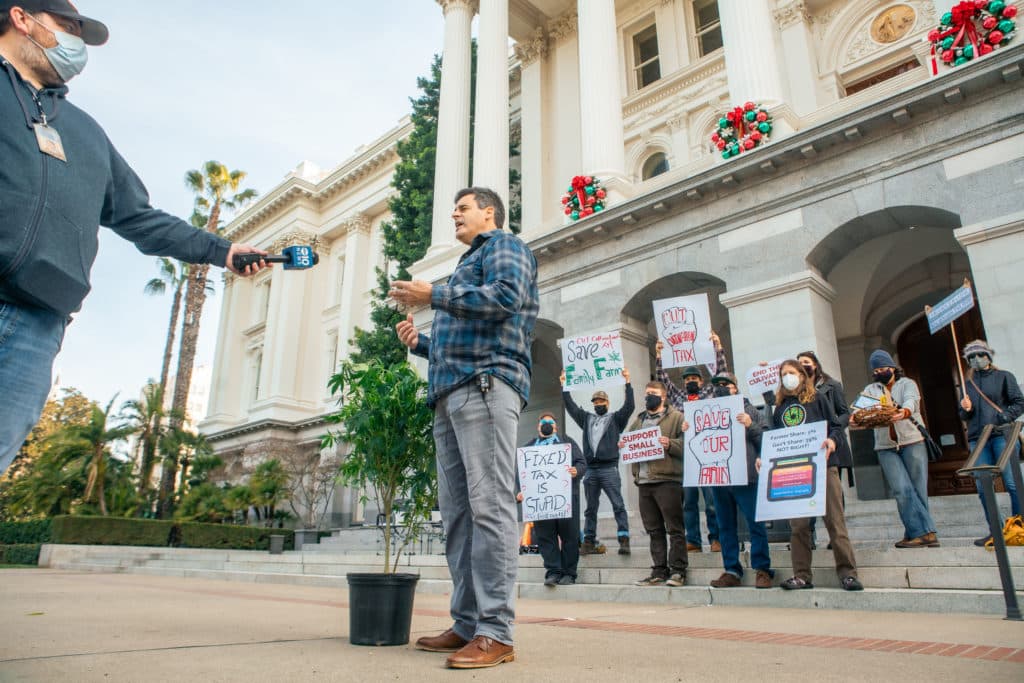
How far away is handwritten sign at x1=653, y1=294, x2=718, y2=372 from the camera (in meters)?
9.91

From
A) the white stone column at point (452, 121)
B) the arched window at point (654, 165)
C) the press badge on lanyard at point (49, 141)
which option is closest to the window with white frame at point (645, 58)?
the arched window at point (654, 165)

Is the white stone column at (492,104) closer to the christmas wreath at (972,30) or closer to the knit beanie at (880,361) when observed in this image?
the christmas wreath at (972,30)

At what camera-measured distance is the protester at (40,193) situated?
196 cm

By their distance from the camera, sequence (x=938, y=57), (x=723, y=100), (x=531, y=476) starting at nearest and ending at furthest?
(x=531, y=476)
(x=938, y=57)
(x=723, y=100)

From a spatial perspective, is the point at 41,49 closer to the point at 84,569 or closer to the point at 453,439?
the point at 453,439

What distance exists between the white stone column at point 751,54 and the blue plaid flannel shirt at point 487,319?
11.3 m

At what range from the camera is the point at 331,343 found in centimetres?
3669

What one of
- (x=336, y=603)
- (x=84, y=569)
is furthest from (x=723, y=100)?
(x=84, y=569)

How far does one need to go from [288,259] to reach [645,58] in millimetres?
20905

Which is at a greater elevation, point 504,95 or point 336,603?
point 504,95

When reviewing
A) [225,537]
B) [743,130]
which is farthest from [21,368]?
[225,537]

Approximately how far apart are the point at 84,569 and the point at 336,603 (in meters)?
14.7

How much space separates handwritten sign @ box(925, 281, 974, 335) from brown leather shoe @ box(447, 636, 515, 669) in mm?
7447

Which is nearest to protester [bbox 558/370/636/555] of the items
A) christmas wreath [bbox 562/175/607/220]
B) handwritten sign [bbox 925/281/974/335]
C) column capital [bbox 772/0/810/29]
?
handwritten sign [bbox 925/281/974/335]
